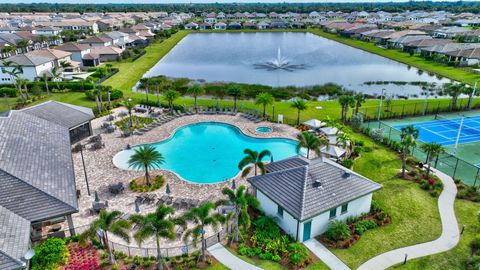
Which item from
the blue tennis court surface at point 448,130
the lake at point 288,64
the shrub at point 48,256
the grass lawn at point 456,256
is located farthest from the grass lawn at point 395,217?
the lake at point 288,64

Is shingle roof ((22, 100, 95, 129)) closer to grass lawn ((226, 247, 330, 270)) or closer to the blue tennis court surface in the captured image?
grass lawn ((226, 247, 330, 270))

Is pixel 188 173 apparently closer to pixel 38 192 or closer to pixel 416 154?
pixel 38 192

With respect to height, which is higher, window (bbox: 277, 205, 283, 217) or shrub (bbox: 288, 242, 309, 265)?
window (bbox: 277, 205, 283, 217)

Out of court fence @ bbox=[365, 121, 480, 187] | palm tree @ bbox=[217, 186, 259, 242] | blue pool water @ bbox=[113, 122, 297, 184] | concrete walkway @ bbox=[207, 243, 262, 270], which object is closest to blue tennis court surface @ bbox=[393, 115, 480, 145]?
court fence @ bbox=[365, 121, 480, 187]

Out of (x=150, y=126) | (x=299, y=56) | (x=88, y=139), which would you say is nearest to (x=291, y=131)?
(x=150, y=126)

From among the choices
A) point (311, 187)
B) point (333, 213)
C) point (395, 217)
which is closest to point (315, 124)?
point (395, 217)

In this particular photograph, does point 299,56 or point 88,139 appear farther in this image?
point 299,56

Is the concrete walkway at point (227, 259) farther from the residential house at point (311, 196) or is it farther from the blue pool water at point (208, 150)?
the blue pool water at point (208, 150)

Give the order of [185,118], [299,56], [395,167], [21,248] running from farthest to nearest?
[299,56] < [185,118] < [395,167] < [21,248]
